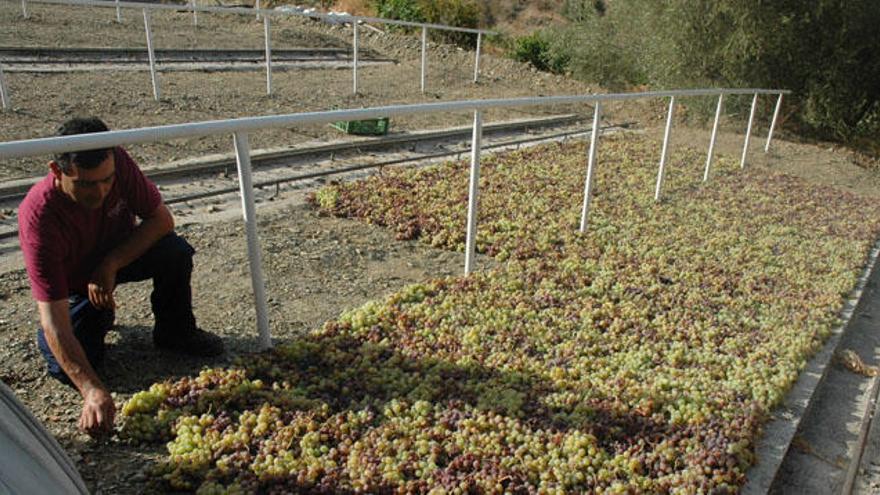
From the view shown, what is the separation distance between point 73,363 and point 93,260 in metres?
0.69

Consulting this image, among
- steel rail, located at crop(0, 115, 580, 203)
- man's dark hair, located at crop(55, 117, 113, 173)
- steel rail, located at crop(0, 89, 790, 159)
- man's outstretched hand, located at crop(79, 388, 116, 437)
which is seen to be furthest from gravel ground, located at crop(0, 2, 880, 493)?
steel rail, located at crop(0, 89, 790, 159)

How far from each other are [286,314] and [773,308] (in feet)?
12.6

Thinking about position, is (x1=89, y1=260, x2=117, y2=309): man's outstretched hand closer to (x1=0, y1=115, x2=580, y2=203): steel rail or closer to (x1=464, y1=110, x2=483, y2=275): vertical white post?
(x1=464, y1=110, x2=483, y2=275): vertical white post

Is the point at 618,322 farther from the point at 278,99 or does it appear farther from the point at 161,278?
the point at 278,99

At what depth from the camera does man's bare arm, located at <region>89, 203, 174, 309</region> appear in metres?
3.33

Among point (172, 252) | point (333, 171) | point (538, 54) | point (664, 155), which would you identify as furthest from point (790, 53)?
point (172, 252)

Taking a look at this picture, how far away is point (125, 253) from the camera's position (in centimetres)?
349

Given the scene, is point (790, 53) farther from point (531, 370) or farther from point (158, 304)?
point (158, 304)

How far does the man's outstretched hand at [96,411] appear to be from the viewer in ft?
9.73

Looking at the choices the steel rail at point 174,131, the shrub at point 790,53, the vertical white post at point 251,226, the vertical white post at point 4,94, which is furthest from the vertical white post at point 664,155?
the vertical white post at point 4,94

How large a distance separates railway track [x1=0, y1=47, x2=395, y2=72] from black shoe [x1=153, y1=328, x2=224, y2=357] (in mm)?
9293

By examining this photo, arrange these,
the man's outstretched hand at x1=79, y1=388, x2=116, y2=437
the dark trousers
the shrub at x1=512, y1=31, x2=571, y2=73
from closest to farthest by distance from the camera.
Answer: the man's outstretched hand at x1=79, y1=388, x2=116, y2=437
the dark trousers
the shrub at x1=512, y1=31, x2=571, y2=73

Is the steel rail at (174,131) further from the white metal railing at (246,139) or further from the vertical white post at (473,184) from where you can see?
the vertical white post at (473,184)

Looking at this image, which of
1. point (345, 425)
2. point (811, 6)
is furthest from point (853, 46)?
point (345, 425)
